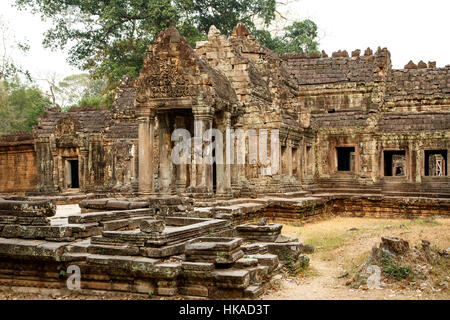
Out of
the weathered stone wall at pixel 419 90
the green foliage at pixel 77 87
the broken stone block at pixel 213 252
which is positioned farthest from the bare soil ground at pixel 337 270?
the green foliage at pixel 77 87

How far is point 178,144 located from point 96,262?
354 inches

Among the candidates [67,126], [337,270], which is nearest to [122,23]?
[67,126]

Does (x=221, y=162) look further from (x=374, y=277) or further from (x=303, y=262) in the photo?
(x=374, y=277)

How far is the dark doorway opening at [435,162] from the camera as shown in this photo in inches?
752

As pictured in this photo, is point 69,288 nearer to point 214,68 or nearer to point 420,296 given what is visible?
point 420,296

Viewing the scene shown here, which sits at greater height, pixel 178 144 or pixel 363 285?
pixel 178 144

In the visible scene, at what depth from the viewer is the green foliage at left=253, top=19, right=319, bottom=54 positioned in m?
36.1

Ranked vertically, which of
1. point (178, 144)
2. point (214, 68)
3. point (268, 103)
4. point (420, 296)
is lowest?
point (420, 296)

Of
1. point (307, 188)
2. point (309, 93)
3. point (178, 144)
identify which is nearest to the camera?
point (178, 144)

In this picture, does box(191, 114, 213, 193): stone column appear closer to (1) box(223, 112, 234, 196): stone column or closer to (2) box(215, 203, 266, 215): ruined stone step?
(1) box(223, 112, 234, 196): stone column

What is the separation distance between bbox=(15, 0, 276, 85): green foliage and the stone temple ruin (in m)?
8.03

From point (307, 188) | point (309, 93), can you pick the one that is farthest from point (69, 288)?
point (309, 93)

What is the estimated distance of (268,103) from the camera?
17.5m

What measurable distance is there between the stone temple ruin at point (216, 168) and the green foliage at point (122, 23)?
803 centimetres
